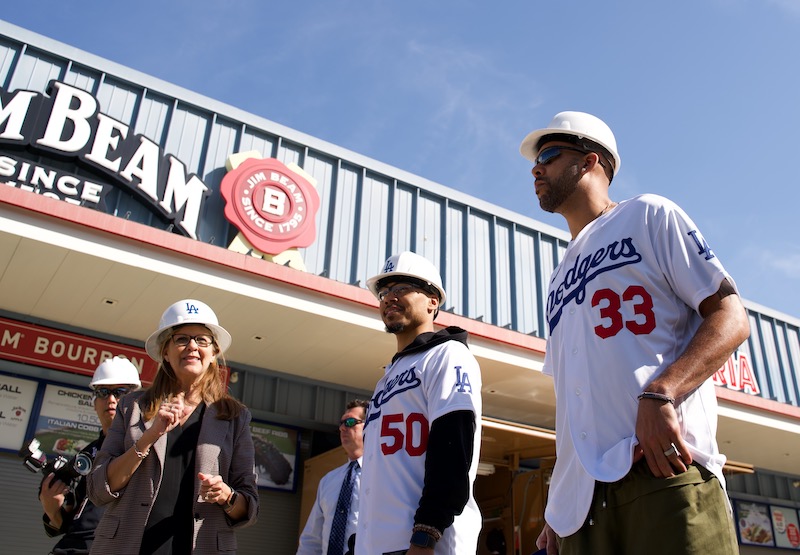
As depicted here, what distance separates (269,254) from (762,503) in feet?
43.3

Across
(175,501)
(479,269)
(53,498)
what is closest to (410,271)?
(175,501)

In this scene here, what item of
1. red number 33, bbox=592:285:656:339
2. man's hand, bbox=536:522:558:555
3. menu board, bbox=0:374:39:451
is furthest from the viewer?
menu board, bbox=0:374:39:451

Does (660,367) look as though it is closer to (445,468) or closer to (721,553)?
(721,553)

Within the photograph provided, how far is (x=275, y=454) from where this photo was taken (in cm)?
1045

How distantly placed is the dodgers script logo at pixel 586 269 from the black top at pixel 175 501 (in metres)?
1.76

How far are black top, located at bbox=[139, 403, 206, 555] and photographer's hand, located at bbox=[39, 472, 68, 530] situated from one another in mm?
1345

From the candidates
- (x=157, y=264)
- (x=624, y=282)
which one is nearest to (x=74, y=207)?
(x=157, y=264)

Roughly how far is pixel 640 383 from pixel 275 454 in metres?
9.11

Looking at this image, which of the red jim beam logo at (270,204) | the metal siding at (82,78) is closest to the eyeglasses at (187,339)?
the red jim beam logo at (270,204)

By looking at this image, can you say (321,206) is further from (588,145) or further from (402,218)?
(588,145)

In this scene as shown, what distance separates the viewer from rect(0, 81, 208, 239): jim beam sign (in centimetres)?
782

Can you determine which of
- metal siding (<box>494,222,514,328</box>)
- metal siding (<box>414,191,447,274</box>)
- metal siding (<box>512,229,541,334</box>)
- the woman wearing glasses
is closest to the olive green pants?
the woman wearing glasses

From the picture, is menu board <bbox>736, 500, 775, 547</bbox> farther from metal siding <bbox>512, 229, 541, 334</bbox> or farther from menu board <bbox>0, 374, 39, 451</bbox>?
menu board <bbox>0, 374, 39, 451</bbox>

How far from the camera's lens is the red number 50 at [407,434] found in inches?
120
